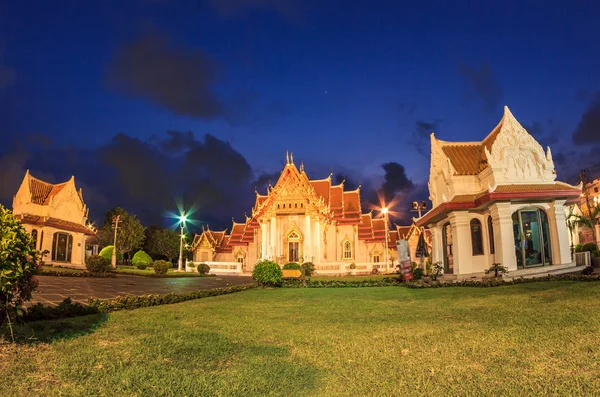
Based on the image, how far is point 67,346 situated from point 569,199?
19216mm

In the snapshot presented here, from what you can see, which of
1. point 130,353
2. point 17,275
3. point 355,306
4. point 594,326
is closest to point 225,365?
point 130,353

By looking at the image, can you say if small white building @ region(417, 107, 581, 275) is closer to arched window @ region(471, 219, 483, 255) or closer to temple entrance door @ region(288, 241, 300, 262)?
arched window @ region(471, 219, 483, 255)

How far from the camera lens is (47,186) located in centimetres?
3172

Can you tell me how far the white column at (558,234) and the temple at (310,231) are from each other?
18.2 metres

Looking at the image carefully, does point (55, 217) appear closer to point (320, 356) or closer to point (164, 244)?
point (320, 356)

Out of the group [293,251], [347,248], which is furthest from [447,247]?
[347,248]

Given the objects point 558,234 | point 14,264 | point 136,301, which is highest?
point 558,234

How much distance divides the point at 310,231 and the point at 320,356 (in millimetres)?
30442

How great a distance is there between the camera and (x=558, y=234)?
16.6 meters

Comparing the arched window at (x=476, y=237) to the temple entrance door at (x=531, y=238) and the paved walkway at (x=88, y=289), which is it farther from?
the paved walkway at (x=88, y=289)

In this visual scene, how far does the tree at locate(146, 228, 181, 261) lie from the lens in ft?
228

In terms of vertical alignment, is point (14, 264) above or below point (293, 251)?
below

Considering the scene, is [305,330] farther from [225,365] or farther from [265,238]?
[265,238]

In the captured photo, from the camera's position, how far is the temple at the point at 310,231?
116 feet
